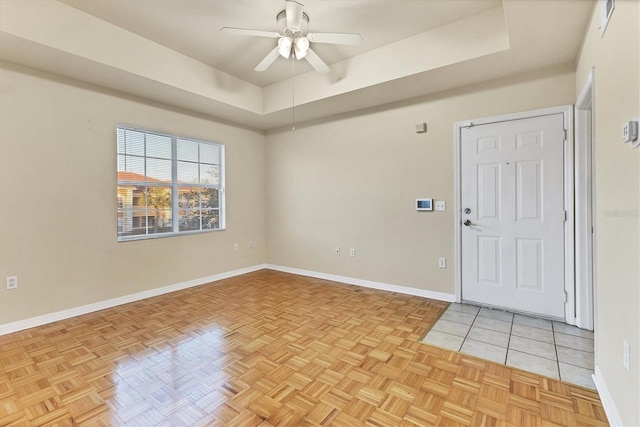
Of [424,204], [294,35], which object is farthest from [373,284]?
[294,35]

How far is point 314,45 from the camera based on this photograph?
10.3 feet

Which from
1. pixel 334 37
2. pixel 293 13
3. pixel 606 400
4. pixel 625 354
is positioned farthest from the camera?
pixel 334 37

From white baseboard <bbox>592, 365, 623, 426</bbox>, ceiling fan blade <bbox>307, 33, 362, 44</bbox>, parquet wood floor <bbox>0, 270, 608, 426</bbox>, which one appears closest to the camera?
white baseboard <bbox>592, 365, 623, 426</bbox>

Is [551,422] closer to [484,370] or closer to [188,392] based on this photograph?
[484,370]

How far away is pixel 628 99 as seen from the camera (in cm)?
129

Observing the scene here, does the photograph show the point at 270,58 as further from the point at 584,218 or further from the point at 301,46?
the point at 584,218

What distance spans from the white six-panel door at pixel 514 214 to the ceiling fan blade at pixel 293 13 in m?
2.12

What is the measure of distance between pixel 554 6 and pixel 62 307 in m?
4.87

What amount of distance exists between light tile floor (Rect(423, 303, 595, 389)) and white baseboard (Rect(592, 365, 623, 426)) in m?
0.07

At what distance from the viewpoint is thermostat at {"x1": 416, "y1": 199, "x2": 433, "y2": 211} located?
11.5 feet

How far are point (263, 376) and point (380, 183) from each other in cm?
272

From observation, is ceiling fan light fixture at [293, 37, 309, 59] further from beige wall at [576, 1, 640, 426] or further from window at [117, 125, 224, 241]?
window at [117, 125, 224, 241]

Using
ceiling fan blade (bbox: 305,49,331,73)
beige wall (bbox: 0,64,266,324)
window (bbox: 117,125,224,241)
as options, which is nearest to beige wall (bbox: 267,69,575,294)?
window (bbox: 117,125,224,241)

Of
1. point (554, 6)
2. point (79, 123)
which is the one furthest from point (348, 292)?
point (79, 123)
